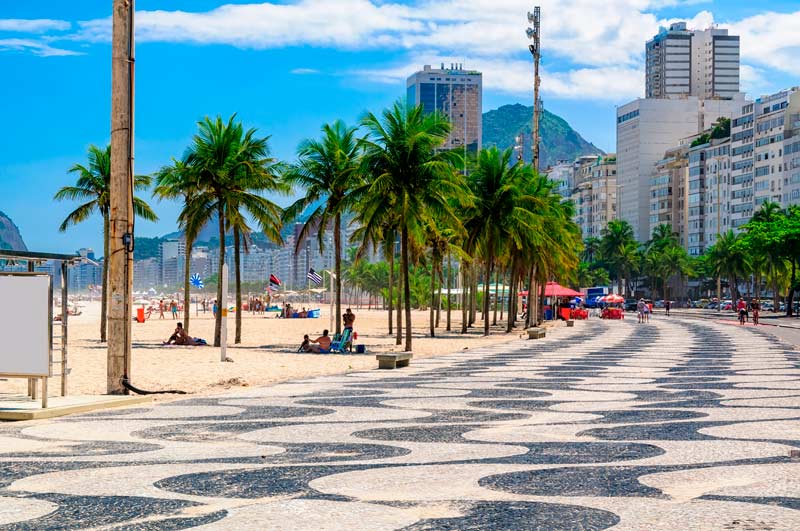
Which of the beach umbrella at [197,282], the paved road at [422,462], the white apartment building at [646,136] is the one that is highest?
the white apartment building at [646,136]

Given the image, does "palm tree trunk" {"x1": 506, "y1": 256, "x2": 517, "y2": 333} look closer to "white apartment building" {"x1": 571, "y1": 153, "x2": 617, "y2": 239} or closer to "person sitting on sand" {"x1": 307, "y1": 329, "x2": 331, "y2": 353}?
"person sitting on sand" {"x1": 307, "y1": 329, "x2": 331, "y2": 353}

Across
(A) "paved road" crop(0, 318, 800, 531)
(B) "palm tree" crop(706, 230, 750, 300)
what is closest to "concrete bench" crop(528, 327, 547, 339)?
(A) "paved road" crop(0, 318, 800, 531)

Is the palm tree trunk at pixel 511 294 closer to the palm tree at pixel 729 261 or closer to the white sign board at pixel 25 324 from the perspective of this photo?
the white sign board at pixel 25 324

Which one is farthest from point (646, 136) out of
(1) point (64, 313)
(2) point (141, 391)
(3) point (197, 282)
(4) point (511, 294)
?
(1) point (64, 313)

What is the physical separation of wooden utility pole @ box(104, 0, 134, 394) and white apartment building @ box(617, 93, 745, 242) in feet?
530

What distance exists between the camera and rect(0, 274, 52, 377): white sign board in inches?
515

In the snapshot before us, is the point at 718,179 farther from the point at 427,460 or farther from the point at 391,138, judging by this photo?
the point at 427,460

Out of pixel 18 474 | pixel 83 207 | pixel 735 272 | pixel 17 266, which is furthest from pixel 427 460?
pixel 735 272

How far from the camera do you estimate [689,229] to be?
151750 millimetres

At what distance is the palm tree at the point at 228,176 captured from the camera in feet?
114

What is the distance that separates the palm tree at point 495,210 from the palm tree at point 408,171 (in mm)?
10714

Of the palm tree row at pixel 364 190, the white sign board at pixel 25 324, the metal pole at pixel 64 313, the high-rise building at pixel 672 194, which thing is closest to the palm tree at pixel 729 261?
the high-rise building at pixel 672 194

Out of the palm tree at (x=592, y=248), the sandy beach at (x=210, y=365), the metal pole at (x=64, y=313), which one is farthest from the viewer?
the palm tree at (x=592, y=248)

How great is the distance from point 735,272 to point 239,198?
302ft
